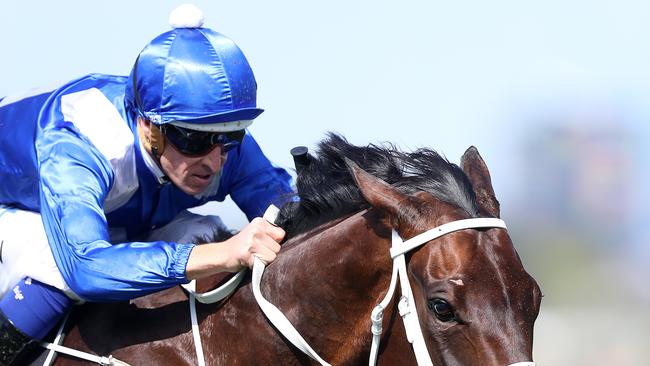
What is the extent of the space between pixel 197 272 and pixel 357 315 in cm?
50

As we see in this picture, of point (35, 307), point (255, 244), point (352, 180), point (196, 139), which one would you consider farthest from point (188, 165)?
point (35, 307)

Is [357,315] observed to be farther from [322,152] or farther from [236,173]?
[236,173]

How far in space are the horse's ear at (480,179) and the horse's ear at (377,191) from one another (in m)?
0.26

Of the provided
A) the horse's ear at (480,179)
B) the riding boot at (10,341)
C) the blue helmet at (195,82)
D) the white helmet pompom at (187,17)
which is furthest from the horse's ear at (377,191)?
the riding boot at (10,341)

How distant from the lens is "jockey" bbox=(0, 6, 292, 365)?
3.56 metres

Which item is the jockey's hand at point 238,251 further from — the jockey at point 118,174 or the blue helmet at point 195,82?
the blue helmet at point 195,82

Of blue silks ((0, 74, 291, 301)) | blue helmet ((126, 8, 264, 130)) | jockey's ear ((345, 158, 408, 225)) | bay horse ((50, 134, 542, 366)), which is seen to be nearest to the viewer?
bay horse ((50, 134, 542, 366))

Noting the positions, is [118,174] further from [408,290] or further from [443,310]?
[443,310]

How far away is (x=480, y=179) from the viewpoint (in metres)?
3.71

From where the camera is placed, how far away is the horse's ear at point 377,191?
135 inches

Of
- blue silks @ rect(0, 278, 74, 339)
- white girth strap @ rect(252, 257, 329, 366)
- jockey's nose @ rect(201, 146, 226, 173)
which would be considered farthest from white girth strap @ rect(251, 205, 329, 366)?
blue silks @ rect(0, 278, 74, 339)

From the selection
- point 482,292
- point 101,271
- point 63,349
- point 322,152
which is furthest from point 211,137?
point 482,292

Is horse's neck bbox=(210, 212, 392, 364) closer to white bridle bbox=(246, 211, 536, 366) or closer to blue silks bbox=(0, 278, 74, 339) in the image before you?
white bridle bbox=(246, 211, 536, 366)

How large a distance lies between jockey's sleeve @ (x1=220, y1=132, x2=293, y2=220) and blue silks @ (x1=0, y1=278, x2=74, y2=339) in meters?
0.84
